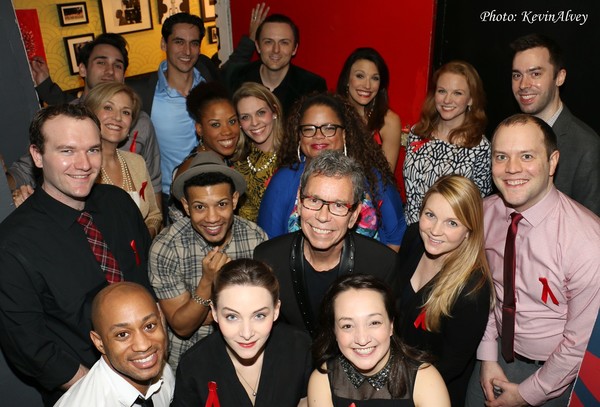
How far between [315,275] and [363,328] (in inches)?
21.8

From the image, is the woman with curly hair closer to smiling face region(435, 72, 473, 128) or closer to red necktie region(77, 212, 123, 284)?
smiling face region(435, 72, 473, 128)

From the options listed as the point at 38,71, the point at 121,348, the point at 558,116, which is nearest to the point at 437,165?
the point at 558,116

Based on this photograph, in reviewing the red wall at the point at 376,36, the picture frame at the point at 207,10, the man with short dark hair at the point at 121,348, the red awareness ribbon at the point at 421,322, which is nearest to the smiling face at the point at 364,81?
the red wall at the point at 376,36

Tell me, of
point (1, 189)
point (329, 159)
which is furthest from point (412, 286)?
point (1, 189)

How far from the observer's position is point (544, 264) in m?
2.62

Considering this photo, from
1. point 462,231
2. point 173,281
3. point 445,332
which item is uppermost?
point 462,231

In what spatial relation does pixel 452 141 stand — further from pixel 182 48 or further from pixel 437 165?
pixel 182 48

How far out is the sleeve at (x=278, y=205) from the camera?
3338mm

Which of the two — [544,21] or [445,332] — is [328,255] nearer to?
[445,332]

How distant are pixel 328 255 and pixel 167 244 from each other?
0.86 m

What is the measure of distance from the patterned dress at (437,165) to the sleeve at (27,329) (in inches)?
96.6

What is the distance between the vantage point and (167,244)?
9.48 feet

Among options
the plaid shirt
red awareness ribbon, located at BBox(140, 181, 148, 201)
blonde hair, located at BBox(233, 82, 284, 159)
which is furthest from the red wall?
the plaid shirt

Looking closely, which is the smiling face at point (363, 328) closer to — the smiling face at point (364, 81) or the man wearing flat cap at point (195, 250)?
the man wearing flat cap at point (195, 250)
